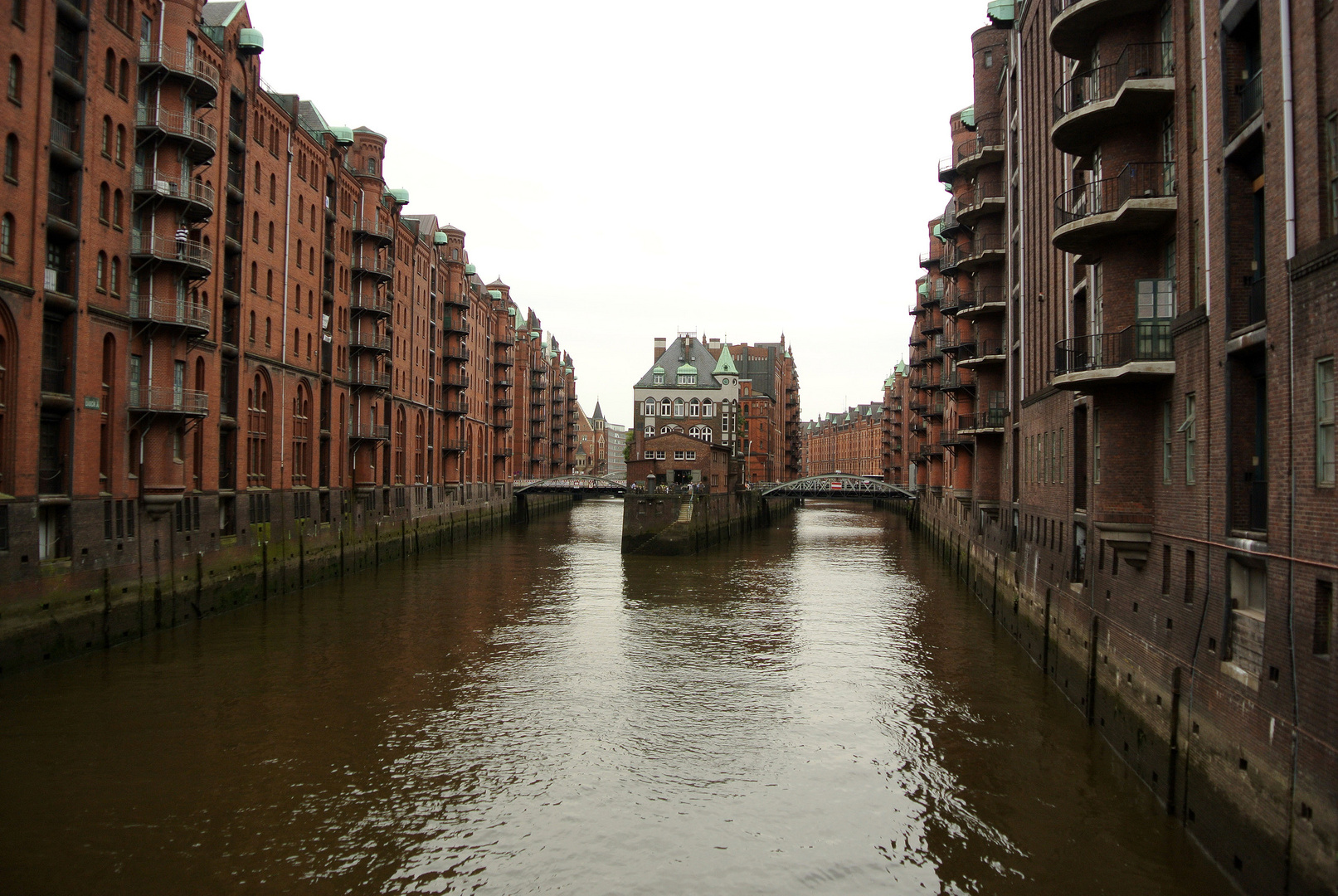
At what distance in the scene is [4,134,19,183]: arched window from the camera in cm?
2117

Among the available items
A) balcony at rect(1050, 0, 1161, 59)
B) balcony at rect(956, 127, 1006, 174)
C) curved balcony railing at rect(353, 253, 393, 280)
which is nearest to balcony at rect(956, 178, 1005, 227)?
balcony at rect(956, 127, 1006, 174)

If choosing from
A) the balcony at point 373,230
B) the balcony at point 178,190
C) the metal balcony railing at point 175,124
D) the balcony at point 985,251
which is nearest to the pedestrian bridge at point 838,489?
the balcony at point 985,251

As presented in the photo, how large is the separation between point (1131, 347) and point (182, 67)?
27.0 meters

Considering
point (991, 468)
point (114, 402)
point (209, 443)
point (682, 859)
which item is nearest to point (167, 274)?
point (114, 402)

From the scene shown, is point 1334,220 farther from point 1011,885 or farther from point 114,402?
point 114,402

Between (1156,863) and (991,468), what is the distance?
24778 mm

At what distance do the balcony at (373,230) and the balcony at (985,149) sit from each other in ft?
95.4

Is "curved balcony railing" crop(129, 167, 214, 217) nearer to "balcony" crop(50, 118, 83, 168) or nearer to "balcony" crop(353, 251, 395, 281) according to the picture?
"balcony" crop(50, 118, 83, 168)

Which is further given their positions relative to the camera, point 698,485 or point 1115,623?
point 698,485

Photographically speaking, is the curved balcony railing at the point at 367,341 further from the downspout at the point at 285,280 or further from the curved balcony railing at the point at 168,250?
the curved balcony railing at the point at 168,250

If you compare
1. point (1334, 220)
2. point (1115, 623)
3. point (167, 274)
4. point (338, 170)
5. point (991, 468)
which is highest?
point (338, 170)

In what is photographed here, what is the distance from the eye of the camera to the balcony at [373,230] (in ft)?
157

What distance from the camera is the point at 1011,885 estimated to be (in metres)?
12.1

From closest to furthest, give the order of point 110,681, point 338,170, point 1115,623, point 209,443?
point 1115,623 → point 110,681 → point 209,443 → point 338,170
